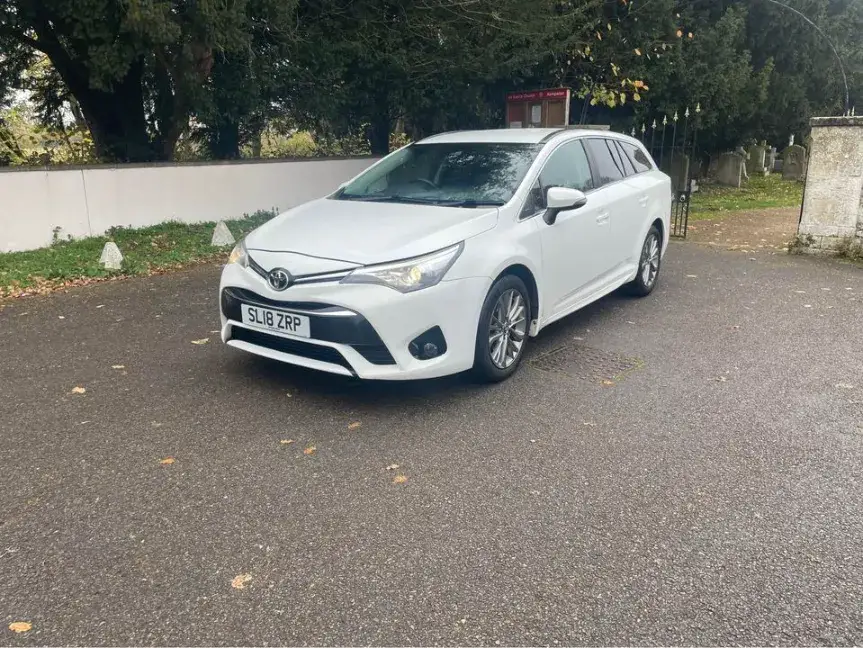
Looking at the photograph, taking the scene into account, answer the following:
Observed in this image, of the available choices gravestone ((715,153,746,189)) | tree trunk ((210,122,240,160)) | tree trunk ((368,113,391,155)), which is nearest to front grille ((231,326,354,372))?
tree trunk ((210,122,240,160))

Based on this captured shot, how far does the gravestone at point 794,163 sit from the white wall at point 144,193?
56.2 ft

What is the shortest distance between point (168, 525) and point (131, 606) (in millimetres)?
530

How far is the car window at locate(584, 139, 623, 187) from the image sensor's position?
607 cm

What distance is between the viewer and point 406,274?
4.11m

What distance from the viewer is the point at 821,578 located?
277 cm

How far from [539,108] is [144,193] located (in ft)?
21.6

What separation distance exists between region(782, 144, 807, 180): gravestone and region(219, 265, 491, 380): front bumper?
23.0m

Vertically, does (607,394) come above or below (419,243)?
below

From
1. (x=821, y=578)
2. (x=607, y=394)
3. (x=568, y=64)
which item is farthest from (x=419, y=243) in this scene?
(x=568, y=64)

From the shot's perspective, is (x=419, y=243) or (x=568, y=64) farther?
(x=568, y=64)

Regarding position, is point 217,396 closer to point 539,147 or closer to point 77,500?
point 77,500

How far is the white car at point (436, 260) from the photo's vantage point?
4.10 metres

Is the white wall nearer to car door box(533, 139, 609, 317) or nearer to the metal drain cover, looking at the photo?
car door box(533, 139, 609, 317)

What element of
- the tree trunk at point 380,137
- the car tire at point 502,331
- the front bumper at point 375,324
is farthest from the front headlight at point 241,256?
the tree trunk at point 380,137
